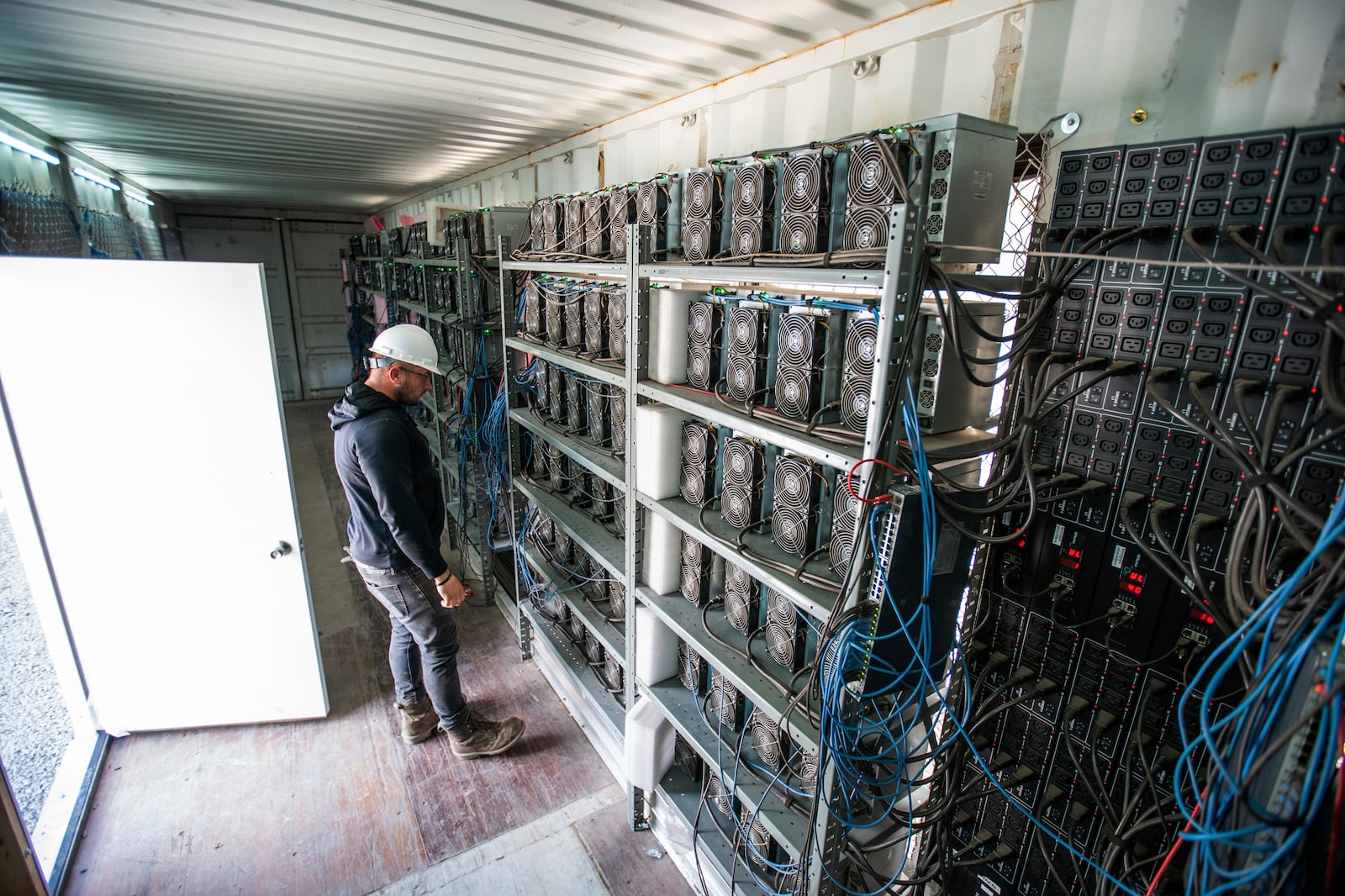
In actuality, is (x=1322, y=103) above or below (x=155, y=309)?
above

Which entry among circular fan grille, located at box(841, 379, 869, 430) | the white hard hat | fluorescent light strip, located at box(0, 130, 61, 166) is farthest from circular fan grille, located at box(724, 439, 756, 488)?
fluorescent light strip, located at box(0, 130, 61, 166)

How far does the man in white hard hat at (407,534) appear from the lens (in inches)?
95.4

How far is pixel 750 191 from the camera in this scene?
1.67 metres

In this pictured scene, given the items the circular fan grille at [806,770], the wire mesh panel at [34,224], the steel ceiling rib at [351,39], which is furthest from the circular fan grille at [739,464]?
the wire mesh panel at [34,224]

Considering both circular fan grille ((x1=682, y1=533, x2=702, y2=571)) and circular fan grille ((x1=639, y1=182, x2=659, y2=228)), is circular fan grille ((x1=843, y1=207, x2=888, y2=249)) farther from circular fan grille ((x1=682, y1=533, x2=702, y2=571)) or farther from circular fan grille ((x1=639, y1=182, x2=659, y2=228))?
circular fan grille ((x1=682, y1=533, x2=702, y2=571))

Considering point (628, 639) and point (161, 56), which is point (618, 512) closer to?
point (628, 639)

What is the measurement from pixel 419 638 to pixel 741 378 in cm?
197

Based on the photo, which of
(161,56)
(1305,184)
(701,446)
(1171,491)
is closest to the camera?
(1305,184)

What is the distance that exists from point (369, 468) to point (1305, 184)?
109 inches

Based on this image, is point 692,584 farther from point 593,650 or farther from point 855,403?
point 593,650

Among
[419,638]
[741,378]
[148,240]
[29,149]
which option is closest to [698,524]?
[741,378]

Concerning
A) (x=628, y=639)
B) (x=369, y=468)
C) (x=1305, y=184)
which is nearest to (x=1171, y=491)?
(x=1305, y=184)

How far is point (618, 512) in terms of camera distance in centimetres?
275

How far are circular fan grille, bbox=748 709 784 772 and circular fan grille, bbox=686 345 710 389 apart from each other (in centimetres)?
110
